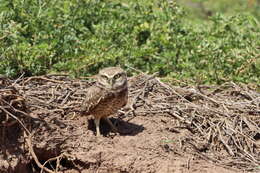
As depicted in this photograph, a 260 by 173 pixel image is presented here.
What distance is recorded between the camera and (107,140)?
6.29 meters

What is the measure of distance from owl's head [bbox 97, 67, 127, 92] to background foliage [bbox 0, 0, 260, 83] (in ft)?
6.05

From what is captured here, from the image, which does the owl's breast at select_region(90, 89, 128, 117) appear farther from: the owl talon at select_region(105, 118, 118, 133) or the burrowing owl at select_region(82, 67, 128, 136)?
the owl talon at select_region(105, 118, 118, 133)

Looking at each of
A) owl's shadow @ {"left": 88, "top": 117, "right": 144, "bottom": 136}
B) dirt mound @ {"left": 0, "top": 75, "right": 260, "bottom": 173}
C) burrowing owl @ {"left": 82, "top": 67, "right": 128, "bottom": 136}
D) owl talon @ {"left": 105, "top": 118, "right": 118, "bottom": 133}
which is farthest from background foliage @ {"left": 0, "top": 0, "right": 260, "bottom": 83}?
burrowing owl @ {"left": 82, "top": 67, "right": 128, "bottom": 136}

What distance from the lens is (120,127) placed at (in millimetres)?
6637

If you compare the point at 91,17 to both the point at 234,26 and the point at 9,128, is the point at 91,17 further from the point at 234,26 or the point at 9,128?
the point at 9,128

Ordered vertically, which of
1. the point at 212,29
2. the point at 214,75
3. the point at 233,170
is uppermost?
the point at 212,29

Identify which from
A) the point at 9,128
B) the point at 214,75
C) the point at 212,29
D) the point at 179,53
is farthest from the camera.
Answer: the point at 212,29

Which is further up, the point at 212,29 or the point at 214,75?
the point at 212,29

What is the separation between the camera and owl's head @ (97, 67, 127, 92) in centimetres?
612

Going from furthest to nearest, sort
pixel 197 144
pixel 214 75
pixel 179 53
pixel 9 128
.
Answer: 1. pixel 179 53
2. pixel 214 75
3. pixel 197 144
4. pixel 9 128

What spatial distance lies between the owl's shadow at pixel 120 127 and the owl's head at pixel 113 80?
653mm

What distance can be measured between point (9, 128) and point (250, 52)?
14.8ft

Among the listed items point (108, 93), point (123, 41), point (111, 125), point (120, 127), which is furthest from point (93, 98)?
point (123, 41)

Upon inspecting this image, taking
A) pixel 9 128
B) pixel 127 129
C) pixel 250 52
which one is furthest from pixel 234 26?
pixel 9 128
